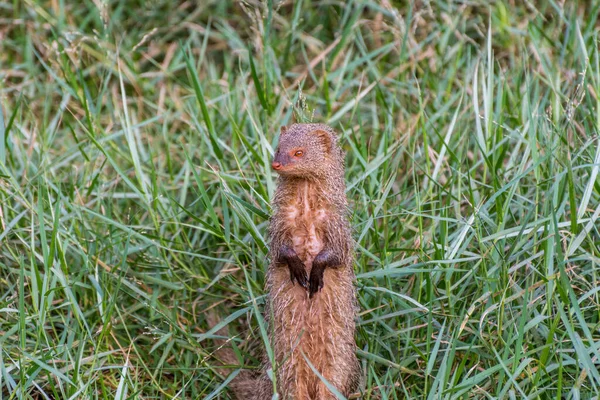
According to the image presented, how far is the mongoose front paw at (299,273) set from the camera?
3.09m

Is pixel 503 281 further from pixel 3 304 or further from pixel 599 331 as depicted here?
pixel 3 304

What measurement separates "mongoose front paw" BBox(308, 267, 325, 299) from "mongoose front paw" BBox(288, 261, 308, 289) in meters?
0.03

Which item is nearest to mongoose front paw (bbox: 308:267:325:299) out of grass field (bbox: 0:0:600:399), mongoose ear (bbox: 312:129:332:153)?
grass field (bbox: 0:0:600:399)

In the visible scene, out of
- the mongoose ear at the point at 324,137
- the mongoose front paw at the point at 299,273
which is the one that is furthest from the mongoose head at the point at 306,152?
the mongoose front paw at the point at 299,273

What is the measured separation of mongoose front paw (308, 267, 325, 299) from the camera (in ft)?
10.1

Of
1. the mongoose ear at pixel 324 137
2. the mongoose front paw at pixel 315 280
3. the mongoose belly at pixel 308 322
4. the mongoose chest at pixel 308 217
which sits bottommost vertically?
the mongoose belly at pixel 308 322

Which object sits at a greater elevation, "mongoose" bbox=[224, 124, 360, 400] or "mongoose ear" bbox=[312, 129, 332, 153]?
"mongoose ear" bbox=[312, 129, 332, 153]

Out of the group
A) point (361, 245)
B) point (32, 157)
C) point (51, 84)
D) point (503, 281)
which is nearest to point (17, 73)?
point (51, 84)

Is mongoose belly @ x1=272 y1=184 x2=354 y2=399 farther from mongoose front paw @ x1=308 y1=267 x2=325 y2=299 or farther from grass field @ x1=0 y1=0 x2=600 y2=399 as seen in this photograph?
grass field @ x1=0 y1=0 x2=600 y2=399

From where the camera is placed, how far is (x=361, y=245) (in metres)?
3.60

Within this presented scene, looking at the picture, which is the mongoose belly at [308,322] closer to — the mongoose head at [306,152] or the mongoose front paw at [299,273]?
the mongoose front paw at [299,273]

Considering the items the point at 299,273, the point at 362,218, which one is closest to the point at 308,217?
the point at 299,273

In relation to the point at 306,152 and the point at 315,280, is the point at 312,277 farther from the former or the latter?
the point at 306,152

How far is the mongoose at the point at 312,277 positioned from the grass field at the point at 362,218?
0.19m
